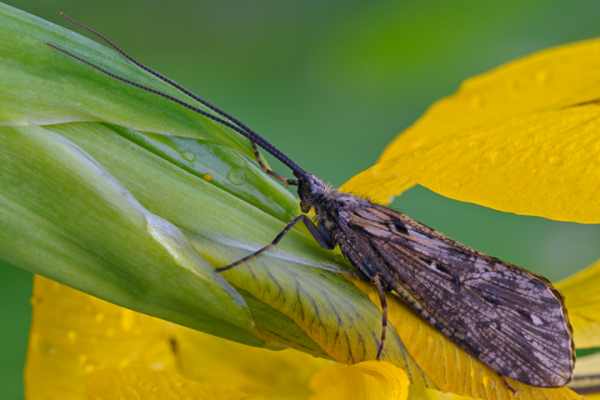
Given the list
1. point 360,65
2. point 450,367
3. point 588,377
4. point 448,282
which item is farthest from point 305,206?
point 360,65

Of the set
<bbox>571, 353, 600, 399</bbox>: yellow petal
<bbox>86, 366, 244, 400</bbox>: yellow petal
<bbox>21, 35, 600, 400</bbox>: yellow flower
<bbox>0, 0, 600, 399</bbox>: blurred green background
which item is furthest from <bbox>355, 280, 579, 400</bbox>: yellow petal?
<bbox>0, 0, 600, 399</bbox>: blurred green background

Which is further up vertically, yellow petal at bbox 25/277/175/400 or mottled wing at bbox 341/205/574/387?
mottled wing at bbox 341/205/574/387

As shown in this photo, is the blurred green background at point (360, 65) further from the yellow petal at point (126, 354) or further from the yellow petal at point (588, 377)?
the yellow petal at point (126, 354)

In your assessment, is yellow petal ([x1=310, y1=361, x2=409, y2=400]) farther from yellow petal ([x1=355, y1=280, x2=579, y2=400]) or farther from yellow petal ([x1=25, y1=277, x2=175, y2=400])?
yellow petal ([x1=25, y1=277, x2=175, y2=400])

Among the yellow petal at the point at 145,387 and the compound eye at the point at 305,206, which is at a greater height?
the compound eye at the point at 305,206

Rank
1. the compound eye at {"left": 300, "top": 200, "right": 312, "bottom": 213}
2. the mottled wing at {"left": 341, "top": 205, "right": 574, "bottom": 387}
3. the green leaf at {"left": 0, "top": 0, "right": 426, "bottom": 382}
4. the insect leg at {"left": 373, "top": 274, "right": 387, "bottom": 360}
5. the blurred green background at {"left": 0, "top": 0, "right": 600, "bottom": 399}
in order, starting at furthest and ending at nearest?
the blurred green background at {"left": 0, "top": 0, "right": 600, "bottom": 399} < the compound eye at {"left": 300, "top": 200, "right": 312, "bottom": 213} < the mottled wing at {"left": 341, "top": 205, "right": 574, "bottom": 387} < the insect leg at {"left": 373, "top": 274, "right": 387, "bottom": 360} < the green leaf at {"left": 0, "top": 0, "right": 426, "bottom": 382}

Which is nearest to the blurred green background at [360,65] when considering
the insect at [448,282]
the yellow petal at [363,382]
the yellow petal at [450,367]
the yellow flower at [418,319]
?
the insect at [448,282]

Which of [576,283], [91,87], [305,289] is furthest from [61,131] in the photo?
[576,283]
